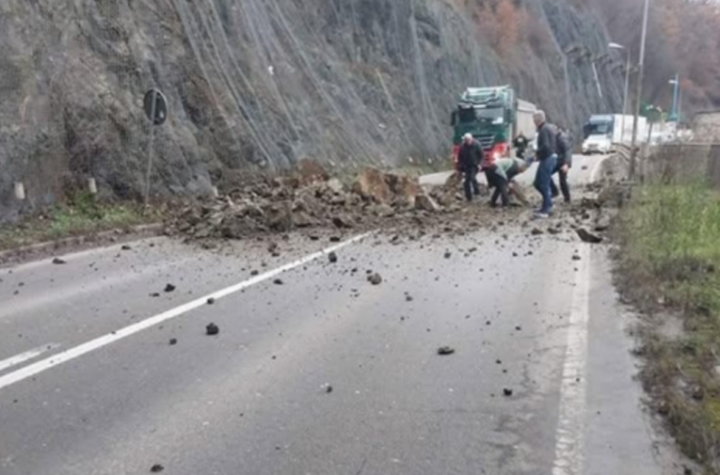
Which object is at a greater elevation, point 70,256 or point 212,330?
point 212,330

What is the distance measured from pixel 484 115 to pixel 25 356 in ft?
88.8

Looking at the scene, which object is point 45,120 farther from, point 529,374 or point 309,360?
point 529,374

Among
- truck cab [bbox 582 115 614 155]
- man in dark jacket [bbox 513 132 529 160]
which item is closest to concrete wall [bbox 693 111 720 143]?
man in dark jacket [bbox 513 132 529 160]

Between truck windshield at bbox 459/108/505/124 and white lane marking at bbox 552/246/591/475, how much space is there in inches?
924

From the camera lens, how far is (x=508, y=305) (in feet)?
26.6

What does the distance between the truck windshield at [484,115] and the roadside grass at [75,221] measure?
1769 cm

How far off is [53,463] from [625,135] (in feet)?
189

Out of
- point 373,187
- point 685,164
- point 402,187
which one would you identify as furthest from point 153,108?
point 685,164

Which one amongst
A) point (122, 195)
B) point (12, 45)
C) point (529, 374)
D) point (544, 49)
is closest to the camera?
point (529, 374)

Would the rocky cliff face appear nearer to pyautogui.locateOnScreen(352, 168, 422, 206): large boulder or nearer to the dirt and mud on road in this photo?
the dirt and mud on road

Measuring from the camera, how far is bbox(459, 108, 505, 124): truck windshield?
103 ft

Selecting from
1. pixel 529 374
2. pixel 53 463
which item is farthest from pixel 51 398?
pixel 529 374

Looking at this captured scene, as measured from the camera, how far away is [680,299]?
7762 mm

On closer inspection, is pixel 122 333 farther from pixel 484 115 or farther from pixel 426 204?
pixel 484 115
